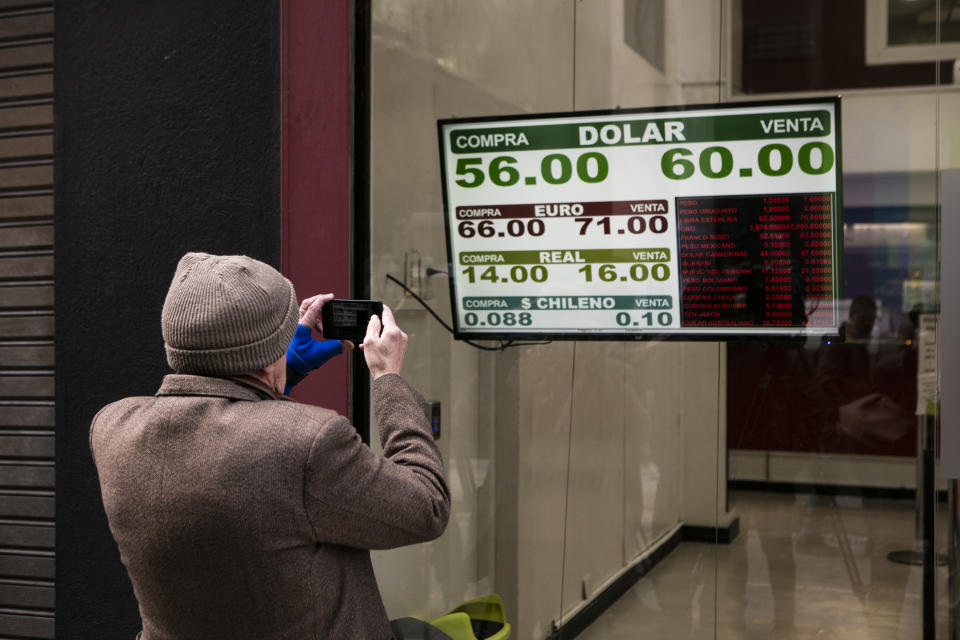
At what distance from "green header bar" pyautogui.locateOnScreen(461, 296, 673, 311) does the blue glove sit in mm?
980

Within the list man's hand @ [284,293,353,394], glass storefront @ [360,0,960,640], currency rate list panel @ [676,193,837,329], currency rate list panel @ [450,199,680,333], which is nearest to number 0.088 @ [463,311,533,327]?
currency rate list panel @ [450,199,680,333]

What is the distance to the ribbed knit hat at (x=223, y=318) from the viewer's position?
184 cm

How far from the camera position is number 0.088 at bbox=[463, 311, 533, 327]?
3291 millimetres

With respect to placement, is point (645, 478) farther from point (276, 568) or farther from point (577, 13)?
point (276, 568)

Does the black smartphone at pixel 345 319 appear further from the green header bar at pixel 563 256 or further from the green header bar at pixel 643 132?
the green header bar at pixel 643 132

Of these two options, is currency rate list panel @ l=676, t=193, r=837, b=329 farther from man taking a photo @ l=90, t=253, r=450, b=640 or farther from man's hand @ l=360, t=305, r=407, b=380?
man taking a photo @ l=90, t=253, r=450, b=640

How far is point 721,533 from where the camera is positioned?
3180 millimetres

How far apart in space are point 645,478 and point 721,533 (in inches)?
11.4

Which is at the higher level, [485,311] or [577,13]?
[577,13]

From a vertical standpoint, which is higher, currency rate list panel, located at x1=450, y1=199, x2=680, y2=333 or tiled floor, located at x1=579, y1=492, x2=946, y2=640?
currency rate list panel, located at x1=450, y1=199, x2=680, y2=333

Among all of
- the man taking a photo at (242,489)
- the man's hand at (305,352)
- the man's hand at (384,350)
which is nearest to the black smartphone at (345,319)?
the man's hand at (305,352)

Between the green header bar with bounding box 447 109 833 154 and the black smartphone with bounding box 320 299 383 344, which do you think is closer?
the black smartphone with bounding box 320 299 383 344

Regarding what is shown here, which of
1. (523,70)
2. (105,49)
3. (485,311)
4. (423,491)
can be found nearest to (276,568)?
(423,491)

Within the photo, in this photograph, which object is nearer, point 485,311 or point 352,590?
point 352,590
